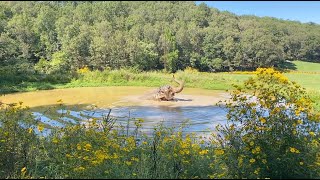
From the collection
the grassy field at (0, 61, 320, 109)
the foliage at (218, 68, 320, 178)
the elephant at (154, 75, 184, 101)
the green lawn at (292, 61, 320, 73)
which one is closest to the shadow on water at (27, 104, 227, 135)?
the elephant at (154, 75, 184, 101)

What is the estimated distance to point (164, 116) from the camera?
15023mm

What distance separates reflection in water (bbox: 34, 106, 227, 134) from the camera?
12755 millimetres

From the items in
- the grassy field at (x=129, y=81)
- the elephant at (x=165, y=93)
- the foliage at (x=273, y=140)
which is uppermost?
the foliage at (x=273, y=140)

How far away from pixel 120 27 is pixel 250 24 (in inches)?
793

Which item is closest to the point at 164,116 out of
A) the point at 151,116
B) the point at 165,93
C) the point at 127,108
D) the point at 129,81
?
the point at 151,116

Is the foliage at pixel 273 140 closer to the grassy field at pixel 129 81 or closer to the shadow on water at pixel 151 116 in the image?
the shadow on water at pixel 151 116

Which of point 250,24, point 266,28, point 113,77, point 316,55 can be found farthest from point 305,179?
point 250,24

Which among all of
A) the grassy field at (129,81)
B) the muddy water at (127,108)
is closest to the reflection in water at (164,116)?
the muddy water at (127,108)

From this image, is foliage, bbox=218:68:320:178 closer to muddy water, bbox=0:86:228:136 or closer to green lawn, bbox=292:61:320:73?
muddy water, bbox=0:86:228:136

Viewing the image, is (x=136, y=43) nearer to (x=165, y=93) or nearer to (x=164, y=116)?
(x=165, y=93)

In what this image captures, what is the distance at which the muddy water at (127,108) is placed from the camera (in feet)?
44.0

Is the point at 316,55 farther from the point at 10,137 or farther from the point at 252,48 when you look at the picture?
the point at 252,48

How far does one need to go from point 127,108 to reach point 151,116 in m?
2.44

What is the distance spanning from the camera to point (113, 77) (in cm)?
3027
